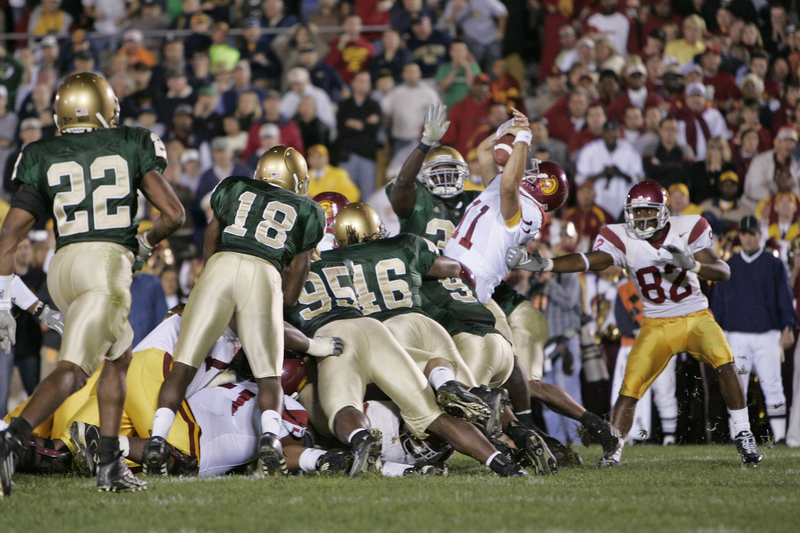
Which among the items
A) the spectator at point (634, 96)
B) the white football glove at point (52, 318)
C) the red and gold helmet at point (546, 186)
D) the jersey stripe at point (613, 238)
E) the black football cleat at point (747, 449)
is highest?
the spectator at point (634, 96)

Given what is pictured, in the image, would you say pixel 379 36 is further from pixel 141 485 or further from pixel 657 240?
pixel 141 485

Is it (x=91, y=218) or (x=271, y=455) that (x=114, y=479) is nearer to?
(x=271, y=455)

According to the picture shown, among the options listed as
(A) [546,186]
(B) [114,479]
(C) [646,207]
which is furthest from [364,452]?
(A) [546,186]

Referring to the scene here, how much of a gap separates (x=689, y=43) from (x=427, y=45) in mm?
3246

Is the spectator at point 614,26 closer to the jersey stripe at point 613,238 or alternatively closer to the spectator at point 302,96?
the spectator at point 302,96

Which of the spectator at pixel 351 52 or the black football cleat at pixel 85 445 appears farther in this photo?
the spectator at pixel 351 52

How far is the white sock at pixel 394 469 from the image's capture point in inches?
194

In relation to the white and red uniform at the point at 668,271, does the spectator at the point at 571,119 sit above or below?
above

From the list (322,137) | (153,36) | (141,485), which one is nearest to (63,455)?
(141,485)

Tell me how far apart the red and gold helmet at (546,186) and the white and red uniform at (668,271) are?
65cm

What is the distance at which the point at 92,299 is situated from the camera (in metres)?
4.15

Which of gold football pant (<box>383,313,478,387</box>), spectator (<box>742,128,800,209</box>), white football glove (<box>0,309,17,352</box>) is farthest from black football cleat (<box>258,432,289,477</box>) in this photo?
spectator (<box>742,128,800,209</box>)

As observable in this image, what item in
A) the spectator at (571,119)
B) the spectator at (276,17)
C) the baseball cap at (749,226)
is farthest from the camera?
the spectator at (276,17)

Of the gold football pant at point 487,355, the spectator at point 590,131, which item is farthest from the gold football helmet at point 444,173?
the spectator at point 590,131
